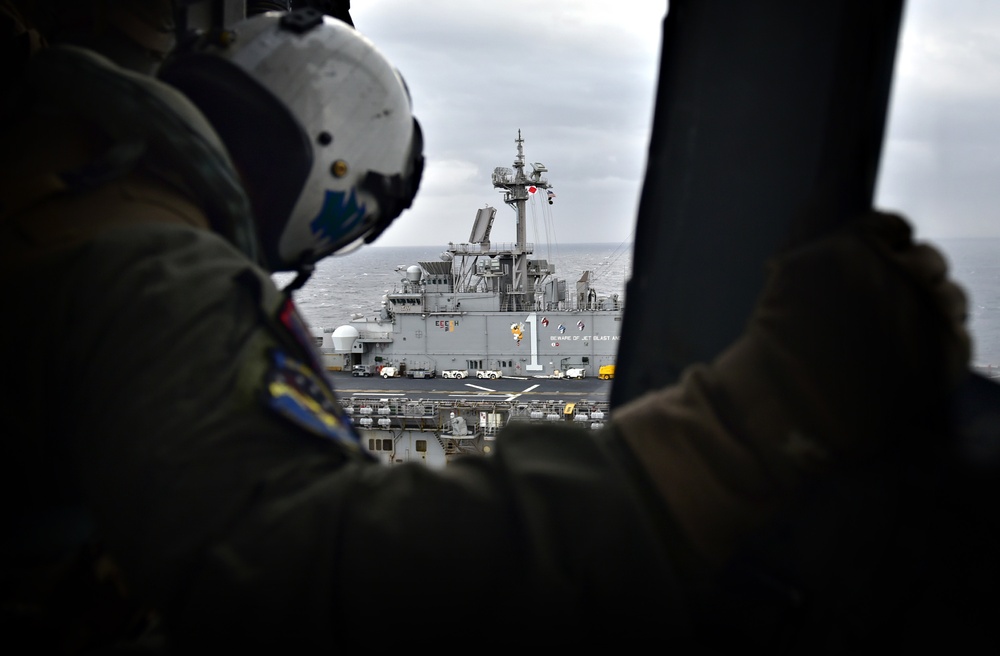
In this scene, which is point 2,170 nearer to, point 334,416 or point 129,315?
point 129,315

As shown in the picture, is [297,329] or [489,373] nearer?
[297,329]

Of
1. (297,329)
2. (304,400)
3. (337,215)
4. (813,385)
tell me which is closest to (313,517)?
(304,400)

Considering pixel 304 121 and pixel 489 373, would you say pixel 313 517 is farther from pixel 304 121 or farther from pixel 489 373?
pixel 489 373

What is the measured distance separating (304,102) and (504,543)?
4.56 ft

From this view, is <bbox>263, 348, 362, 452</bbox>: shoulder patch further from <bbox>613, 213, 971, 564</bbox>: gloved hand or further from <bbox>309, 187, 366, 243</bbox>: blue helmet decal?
<bbox>309, 187, 366, 243</bbox>: blue helmet decal

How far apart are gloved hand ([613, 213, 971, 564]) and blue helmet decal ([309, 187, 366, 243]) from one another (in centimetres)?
130

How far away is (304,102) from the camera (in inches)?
72.9

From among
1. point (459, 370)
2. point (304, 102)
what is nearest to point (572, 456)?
point (304, 102)

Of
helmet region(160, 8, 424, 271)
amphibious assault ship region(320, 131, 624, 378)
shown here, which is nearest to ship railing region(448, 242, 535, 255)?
amphibious assault ship region(320, 131, 624, 378)

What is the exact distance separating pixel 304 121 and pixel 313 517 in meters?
1.27

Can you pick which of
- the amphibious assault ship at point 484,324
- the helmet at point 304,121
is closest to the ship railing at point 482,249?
the amphibious assault ship at point 484,324

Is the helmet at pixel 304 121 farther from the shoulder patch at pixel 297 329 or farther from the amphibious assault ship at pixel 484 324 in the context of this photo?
the amphibious assault ship at pixel 484 324

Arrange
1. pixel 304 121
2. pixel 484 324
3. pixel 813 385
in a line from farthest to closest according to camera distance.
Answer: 1. pixel 484 324
2. pixel 304 121
3. pixel 813 385

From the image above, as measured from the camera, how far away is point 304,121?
72.8 inches
